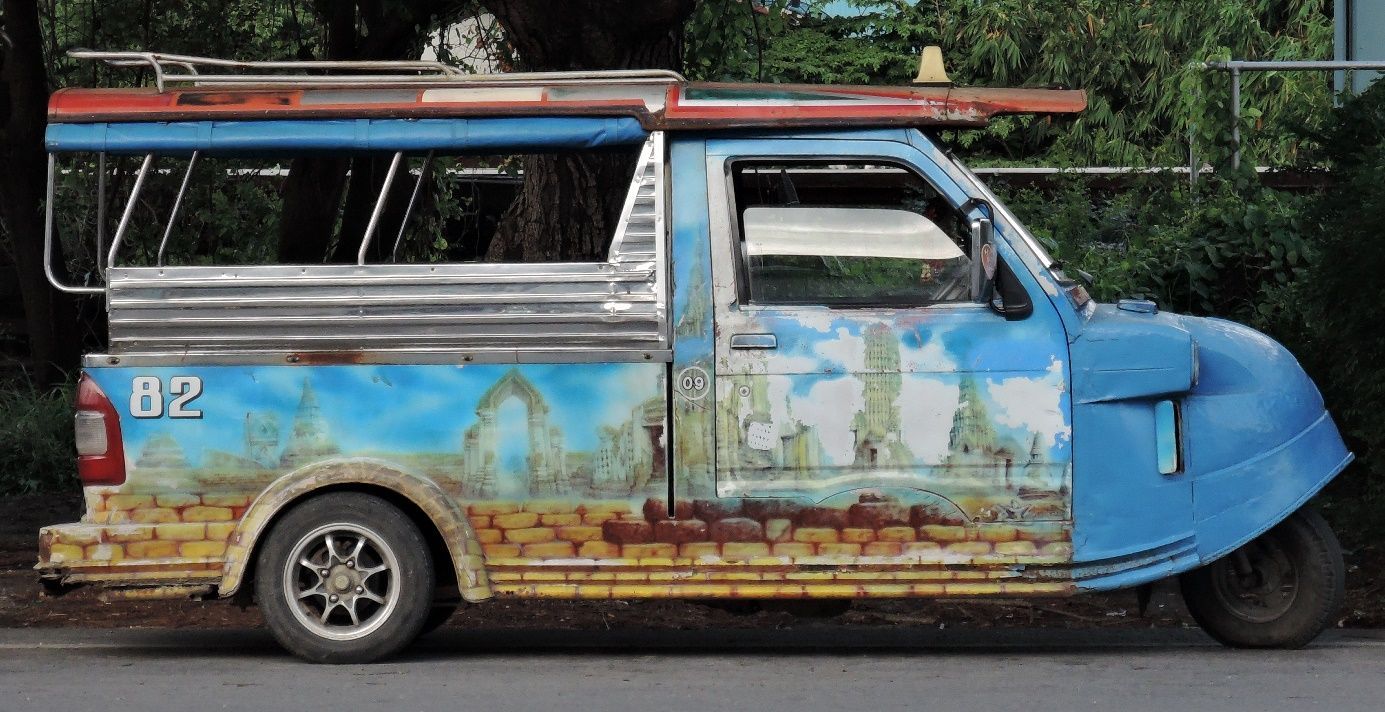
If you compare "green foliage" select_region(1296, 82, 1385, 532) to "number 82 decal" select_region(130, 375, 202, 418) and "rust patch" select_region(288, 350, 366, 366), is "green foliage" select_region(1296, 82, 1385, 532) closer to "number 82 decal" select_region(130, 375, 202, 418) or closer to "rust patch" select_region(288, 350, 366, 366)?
"rust patch" select_region(288, 350, 366, 366)

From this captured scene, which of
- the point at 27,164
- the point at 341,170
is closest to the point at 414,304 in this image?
the point at 341,170

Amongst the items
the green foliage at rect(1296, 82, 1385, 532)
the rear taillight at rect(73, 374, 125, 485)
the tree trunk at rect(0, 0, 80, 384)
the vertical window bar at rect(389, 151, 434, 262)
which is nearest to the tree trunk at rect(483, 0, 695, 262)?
the vertical window bar at rect(389, 151, 434, 262)

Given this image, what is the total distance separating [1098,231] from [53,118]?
7.24 metres

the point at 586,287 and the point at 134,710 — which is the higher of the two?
the point at 586,287

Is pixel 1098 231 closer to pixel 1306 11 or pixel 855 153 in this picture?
pixel 855 153

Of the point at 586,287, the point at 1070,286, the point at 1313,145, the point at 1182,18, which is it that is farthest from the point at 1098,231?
the point at 1182,18

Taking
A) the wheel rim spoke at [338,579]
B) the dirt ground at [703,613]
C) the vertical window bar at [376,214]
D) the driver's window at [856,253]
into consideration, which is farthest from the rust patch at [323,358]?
the dirt ground at [703,613]

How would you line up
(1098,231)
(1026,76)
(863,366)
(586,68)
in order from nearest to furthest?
(863,366)
(586,68)
(1098,231)
(1026,76)

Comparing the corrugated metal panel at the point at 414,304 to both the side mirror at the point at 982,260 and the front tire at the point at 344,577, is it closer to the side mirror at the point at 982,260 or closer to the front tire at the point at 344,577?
the front tire at the point at 344,577

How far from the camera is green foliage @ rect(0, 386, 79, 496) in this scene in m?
11.3

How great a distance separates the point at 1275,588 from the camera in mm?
6609

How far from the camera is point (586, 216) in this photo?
30.9 ft

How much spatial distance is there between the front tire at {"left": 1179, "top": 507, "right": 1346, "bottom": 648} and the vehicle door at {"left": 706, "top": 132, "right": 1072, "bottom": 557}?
2.68ft

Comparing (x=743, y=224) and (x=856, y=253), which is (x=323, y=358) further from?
(x=856, y=253)
